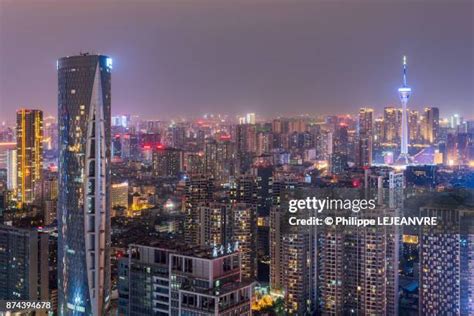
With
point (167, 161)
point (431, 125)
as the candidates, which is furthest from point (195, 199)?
point (431, 125)

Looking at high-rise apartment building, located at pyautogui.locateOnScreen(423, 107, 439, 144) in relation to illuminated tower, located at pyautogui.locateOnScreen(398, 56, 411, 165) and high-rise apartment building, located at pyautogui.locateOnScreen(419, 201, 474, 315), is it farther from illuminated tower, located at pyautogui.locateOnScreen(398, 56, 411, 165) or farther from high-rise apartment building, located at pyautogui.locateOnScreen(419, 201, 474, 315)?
high-rise apartment building, located at pyautogui.locateOnScreen(419, 201, 474, 315)

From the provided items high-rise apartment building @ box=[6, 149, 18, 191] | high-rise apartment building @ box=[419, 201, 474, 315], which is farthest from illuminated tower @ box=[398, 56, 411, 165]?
high-rise apartment building @ box=[6, 149, 18, 191]

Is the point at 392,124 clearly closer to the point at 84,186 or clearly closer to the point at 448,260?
the point at 448,260

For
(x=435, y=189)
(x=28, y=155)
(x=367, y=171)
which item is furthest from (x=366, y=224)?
(x=28, y=155)

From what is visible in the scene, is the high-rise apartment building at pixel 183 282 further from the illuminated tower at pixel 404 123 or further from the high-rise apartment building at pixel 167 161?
the high-rise apartment building at pixel 167 161

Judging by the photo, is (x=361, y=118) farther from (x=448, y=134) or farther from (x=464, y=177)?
(x=464, y=177)
